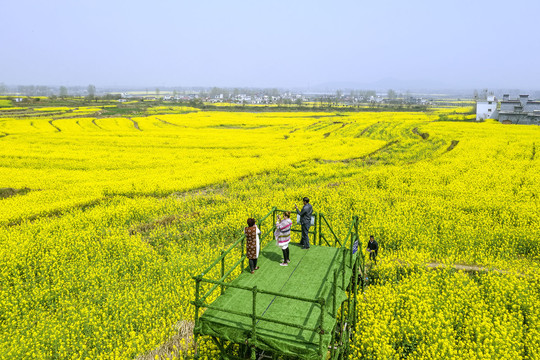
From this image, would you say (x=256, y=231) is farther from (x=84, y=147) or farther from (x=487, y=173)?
(x=84, y=147)

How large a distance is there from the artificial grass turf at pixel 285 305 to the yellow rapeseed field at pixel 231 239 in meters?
1.57

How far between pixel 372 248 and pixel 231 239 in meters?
5.95

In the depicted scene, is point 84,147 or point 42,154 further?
point 84,147

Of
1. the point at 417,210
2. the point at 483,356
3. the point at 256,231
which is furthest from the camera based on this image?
the point at 417,210

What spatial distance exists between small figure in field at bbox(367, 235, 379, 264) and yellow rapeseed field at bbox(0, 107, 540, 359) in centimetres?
63

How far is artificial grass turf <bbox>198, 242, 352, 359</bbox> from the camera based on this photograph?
5.61m

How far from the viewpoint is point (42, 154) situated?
34562 millimetres

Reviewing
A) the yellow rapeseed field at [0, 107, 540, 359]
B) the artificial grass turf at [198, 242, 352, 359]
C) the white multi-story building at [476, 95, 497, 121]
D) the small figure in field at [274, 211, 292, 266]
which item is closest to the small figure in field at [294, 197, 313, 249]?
the artificial grass turf at [198, 242, 352, 359]

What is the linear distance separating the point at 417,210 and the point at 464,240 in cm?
328

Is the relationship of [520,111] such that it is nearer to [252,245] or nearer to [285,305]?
[252,245]

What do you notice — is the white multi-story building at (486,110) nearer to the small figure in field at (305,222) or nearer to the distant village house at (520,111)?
the distant village house at (520,111)

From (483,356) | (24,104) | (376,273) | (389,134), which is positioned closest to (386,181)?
(376,273)

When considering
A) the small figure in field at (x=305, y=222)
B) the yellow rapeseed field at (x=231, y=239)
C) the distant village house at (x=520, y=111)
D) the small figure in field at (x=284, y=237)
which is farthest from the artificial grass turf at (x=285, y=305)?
the distant village house at (x=520, y=111)

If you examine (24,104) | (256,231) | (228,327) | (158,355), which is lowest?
(158,355)
